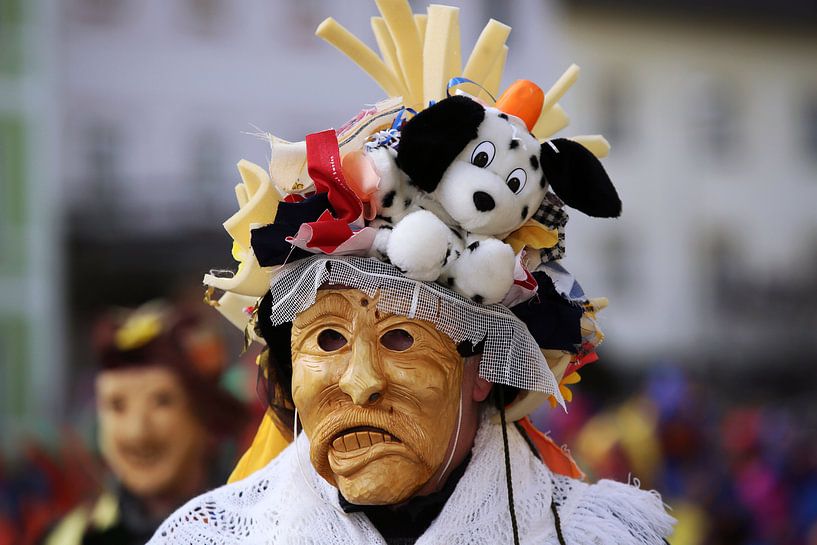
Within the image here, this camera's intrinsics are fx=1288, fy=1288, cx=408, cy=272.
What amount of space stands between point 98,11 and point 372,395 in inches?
952

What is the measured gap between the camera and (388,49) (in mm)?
3492

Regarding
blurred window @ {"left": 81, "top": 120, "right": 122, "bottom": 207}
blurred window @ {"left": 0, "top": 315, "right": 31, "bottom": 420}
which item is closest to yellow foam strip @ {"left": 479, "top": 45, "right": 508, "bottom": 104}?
blurred window @ {"left": 0, "top": 315, "right": 31, "bottom": 420}

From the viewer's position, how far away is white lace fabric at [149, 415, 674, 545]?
3.08m

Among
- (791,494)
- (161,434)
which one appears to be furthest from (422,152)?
(791,494)

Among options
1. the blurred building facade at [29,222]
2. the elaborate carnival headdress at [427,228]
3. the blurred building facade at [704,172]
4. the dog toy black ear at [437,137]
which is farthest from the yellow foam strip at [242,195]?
the blurred building facade at [704,172]

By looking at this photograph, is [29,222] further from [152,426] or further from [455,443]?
[455,443]

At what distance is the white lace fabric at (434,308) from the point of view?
3.00 meters

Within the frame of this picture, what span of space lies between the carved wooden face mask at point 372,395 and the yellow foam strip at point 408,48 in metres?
0.68

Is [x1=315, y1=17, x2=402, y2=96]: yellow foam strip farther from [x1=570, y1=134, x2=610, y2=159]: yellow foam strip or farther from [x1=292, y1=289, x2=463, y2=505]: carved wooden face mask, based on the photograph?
[x1=292, y1=289, x2=463, y2=505]: carved wooden face mask

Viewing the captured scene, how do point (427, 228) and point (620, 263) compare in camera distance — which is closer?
point (427, 228)

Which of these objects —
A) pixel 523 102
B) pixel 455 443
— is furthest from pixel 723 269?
pixel 455 443

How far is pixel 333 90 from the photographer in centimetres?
2627

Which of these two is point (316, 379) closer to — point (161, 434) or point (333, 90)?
point (161, 434)

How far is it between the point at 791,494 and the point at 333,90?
748 inches
